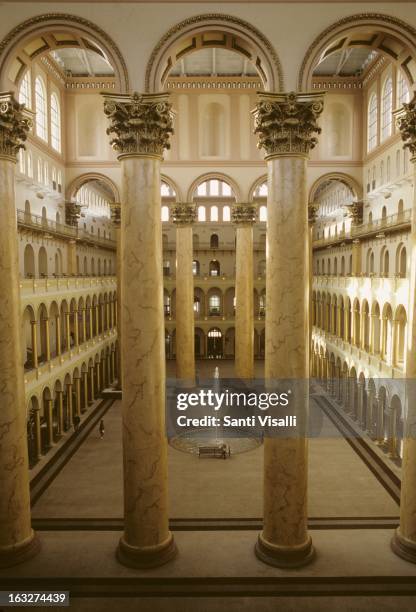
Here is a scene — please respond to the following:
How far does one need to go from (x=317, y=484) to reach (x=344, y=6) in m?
12.7

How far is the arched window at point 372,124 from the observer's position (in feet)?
77.0

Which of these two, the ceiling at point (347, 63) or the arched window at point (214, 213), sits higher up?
the ceiling at point (347, 63)

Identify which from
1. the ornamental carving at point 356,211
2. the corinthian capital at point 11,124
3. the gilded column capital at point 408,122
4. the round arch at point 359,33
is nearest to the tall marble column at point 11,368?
the corinthian capital at point 11,124

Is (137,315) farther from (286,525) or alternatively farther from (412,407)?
(412,407)

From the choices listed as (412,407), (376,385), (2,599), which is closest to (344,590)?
(412,407)

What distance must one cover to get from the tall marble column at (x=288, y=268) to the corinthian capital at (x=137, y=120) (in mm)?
1715

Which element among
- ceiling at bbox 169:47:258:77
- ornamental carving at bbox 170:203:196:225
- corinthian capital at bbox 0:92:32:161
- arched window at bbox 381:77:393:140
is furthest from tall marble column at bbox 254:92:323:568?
arched window at bbox 381:77:393:140

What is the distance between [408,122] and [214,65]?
14.7 meters

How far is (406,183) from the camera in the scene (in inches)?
889

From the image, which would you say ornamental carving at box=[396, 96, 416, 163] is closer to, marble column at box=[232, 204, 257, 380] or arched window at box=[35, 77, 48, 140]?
marble column at box=[232, 204, 257, 380]

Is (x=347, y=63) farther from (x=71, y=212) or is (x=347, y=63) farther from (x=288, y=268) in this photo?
(x=288, y=268)

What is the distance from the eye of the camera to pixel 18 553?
31.7 ft

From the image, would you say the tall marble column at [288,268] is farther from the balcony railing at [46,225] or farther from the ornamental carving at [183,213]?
the balcony railing at [46,225]

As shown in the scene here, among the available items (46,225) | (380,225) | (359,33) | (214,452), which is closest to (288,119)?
(359,33)
